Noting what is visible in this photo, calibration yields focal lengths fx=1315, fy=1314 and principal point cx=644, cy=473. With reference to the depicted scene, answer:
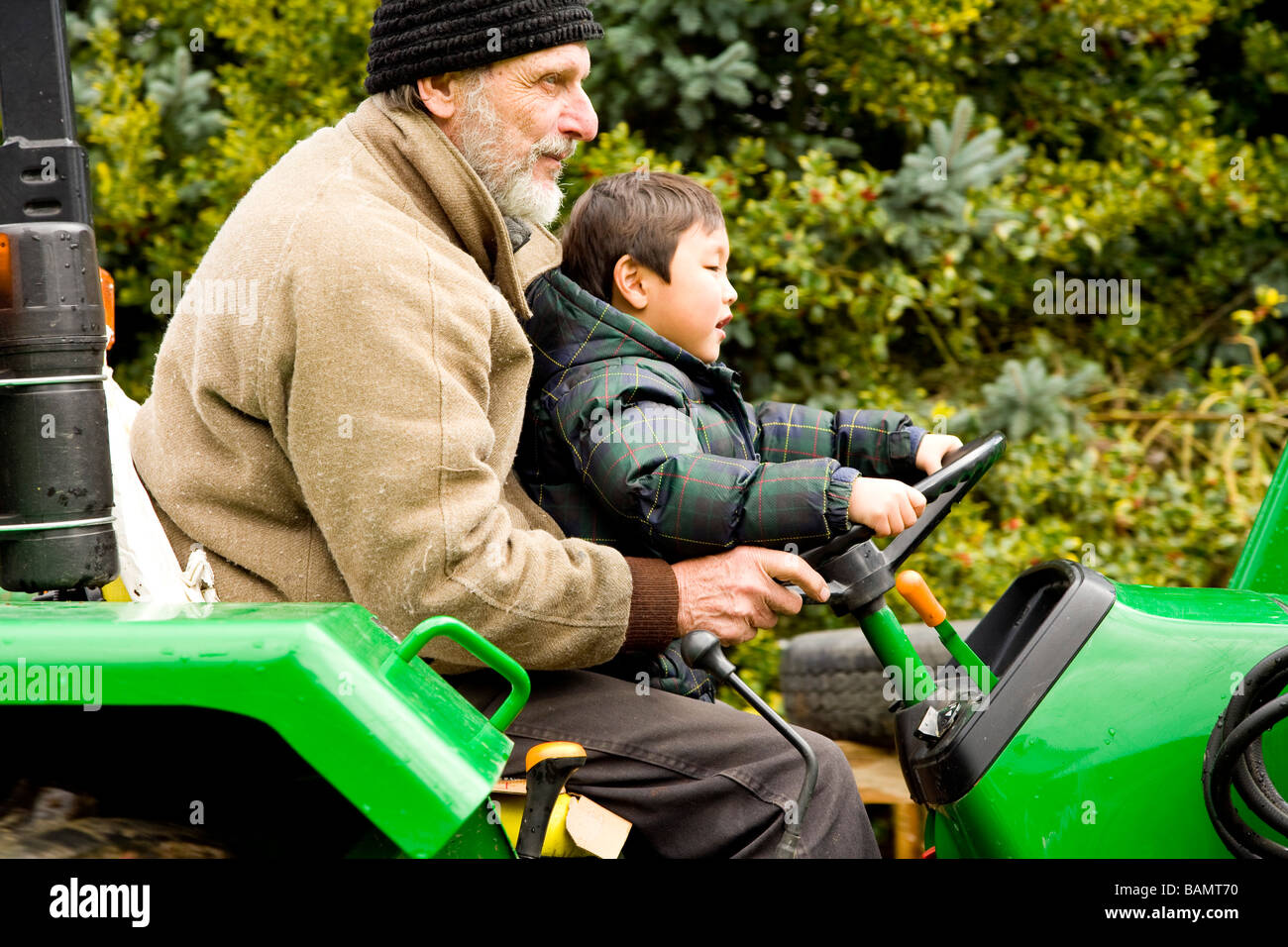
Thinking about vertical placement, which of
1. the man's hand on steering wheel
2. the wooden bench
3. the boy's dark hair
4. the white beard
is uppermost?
the white beard

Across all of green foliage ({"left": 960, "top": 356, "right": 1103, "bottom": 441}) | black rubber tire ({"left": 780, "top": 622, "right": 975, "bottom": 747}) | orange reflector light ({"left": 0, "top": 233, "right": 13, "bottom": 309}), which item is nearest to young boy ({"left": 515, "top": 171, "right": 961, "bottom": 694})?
orange reflector light ({"left": 0, "top": 233, "right": 13, "bottom": 309})

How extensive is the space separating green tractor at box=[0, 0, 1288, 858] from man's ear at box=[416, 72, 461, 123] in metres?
0.61

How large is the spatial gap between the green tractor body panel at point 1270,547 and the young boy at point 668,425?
480 millimetres

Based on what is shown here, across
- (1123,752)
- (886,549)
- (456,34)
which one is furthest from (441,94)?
(1123,752)

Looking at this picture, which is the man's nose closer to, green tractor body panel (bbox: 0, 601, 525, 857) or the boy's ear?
the boy's ear

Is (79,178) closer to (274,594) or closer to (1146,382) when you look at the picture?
(274,594)

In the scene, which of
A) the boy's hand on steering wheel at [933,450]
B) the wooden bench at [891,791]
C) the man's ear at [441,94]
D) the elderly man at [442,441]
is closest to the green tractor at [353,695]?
the elderly man at [442,441]

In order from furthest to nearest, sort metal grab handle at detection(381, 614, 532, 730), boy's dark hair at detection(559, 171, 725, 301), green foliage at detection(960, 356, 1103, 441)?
1. green foliage at detection(960, 356, 1103, 441)
2. boy's dark hair at detection(559, 171, 725, 301)
3. metal grab handle at detection(381, 614, 532, 730)

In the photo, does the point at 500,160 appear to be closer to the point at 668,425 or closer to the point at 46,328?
the point at 668,425

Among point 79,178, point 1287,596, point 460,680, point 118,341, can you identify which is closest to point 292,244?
point 79,178

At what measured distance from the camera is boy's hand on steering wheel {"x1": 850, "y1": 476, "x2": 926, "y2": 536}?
1788mm

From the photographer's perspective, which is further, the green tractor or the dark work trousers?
the dark work trousers

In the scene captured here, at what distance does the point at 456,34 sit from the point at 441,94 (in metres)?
0.09

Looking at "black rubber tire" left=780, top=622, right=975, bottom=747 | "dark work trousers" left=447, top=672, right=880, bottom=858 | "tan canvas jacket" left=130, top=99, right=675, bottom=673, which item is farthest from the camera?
"black rubber tire" left=780, top=622, right=975, bottom=747
